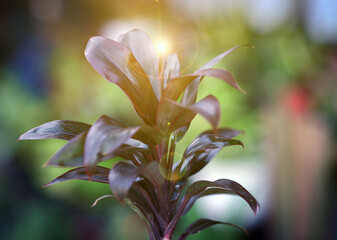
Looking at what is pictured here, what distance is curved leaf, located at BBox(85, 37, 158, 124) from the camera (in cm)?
42

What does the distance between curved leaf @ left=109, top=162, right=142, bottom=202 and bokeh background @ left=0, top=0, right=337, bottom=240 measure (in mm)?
1509

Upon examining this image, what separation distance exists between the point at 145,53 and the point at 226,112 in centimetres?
206

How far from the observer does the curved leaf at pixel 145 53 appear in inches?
18.8

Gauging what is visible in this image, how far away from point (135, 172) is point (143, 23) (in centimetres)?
267

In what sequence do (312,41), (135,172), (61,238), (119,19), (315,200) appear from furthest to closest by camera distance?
(119,19)
(312,41)
(61,238)
(315,200)
(135,172)

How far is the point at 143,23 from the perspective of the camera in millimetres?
2875

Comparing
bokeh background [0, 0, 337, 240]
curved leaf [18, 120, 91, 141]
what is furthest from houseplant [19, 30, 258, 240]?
bokeh background [0, 0, 337, 240]

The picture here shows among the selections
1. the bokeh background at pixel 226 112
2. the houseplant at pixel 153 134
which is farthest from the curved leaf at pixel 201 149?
the bokeh background at pixel 226 112

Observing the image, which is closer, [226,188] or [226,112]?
[226,188]

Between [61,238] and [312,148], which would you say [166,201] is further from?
[61,238]

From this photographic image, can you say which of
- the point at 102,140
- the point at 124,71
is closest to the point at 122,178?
the point at 102,140

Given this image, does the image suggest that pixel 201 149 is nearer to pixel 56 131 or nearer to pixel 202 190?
pixel 202 190

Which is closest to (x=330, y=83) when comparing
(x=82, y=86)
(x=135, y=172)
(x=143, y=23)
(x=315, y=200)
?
(x=315, y=200)

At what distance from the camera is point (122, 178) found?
0.35 m
